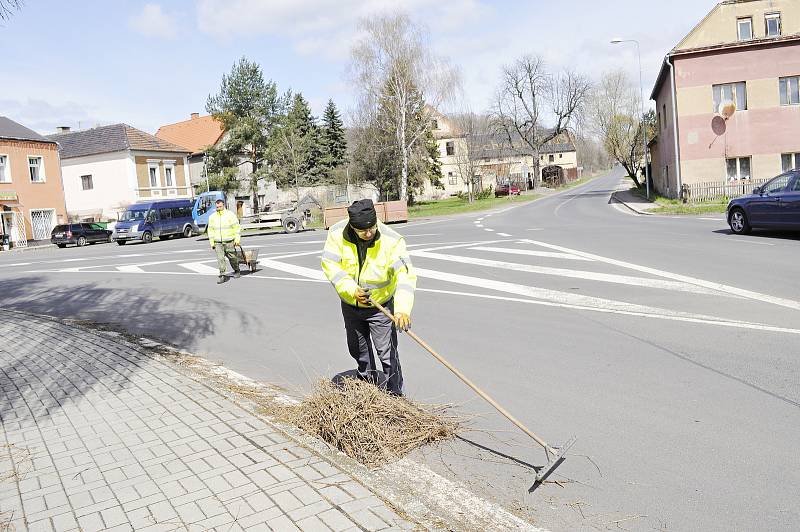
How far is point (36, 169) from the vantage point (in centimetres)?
4344

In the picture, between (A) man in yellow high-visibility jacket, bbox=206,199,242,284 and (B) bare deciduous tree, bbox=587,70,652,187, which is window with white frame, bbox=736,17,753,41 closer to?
(B) bare deciduous tree, bbox=587,70,652,187

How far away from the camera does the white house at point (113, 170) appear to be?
4884cm

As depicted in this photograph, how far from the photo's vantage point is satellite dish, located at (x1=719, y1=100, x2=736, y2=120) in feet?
107

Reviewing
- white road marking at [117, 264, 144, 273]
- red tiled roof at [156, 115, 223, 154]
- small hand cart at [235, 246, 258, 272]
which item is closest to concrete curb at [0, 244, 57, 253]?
white road marking at [117, 264, 144, 273]

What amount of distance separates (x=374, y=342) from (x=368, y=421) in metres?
0.75

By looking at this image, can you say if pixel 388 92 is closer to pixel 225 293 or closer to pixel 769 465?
pixel 225 293

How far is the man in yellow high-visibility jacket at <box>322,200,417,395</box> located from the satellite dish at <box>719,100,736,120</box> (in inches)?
1286

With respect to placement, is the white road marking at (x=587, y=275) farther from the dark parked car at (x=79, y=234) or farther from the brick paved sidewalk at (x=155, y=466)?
the dark parked car at (x=79, y=234)

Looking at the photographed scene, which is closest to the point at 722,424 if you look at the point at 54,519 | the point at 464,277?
the point at 54,519

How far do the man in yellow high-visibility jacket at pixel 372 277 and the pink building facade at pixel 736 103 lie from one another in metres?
32.5

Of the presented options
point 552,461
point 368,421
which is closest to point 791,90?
point 552,461

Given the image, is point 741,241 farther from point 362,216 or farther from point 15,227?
point 15,227

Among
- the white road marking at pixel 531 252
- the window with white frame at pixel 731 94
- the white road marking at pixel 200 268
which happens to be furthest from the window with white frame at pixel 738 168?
the white road marking at pixel 200 268

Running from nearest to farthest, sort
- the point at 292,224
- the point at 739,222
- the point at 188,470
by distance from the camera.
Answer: the point at 188,470, the point at 739,222, the point at 292,224
